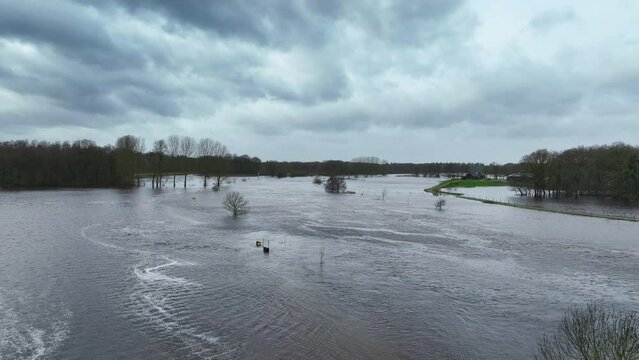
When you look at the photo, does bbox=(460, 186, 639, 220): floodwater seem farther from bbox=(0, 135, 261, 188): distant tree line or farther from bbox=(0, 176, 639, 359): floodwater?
bbox=(0, 135, 261, 188): distant tree line

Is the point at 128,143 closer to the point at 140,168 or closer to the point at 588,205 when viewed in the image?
the point at 140,168

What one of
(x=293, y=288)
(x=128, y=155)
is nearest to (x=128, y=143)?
(x=128, y=155)

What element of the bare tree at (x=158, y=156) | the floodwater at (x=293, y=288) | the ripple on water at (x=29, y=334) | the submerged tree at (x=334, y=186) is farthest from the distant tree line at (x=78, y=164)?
the ripple on water at (x=29, y=334)

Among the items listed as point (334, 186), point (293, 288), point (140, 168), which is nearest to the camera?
point (293, 288)

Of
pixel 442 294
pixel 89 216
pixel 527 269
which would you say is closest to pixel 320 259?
pixel 442 294

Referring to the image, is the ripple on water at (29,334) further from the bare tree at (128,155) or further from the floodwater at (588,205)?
the bare tree at (128,155)
